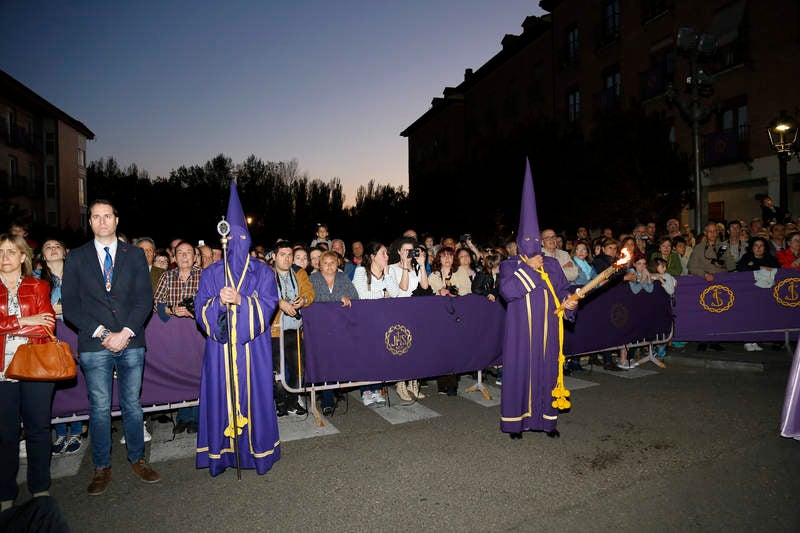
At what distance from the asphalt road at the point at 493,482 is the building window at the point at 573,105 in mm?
24592

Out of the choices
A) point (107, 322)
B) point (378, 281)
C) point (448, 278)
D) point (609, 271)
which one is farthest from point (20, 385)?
point (448, 278)

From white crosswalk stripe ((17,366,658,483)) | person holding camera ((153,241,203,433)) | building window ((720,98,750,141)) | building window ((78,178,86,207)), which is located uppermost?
building window ((78,178,86,207))

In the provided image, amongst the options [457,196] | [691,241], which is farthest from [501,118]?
[691,241]

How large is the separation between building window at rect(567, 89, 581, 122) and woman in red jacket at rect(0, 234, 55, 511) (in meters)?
27.8

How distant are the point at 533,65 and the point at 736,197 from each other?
52.8ft

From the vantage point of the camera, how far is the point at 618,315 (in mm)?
8234

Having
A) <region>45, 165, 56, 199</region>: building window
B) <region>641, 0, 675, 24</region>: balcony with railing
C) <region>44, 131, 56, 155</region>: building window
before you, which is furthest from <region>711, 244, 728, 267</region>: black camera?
<region>44, 131, 56, 155</region>: building window

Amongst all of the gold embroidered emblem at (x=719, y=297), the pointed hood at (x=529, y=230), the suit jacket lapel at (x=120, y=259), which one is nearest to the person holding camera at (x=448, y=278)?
the pointed hood at (x=529, y=230)

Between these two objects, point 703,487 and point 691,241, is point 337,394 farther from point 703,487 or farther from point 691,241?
point 691,241

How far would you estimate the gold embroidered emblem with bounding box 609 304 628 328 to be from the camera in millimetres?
8180

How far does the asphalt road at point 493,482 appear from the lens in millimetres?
3627

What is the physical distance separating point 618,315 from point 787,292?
337cm

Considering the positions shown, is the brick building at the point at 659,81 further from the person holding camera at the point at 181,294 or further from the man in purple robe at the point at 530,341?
the person holding camera at the point at 181,294

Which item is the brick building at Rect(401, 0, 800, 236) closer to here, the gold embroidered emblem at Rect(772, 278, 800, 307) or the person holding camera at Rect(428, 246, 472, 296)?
the gold embroidered emblem at Rect(772, 278, 800, 307)
